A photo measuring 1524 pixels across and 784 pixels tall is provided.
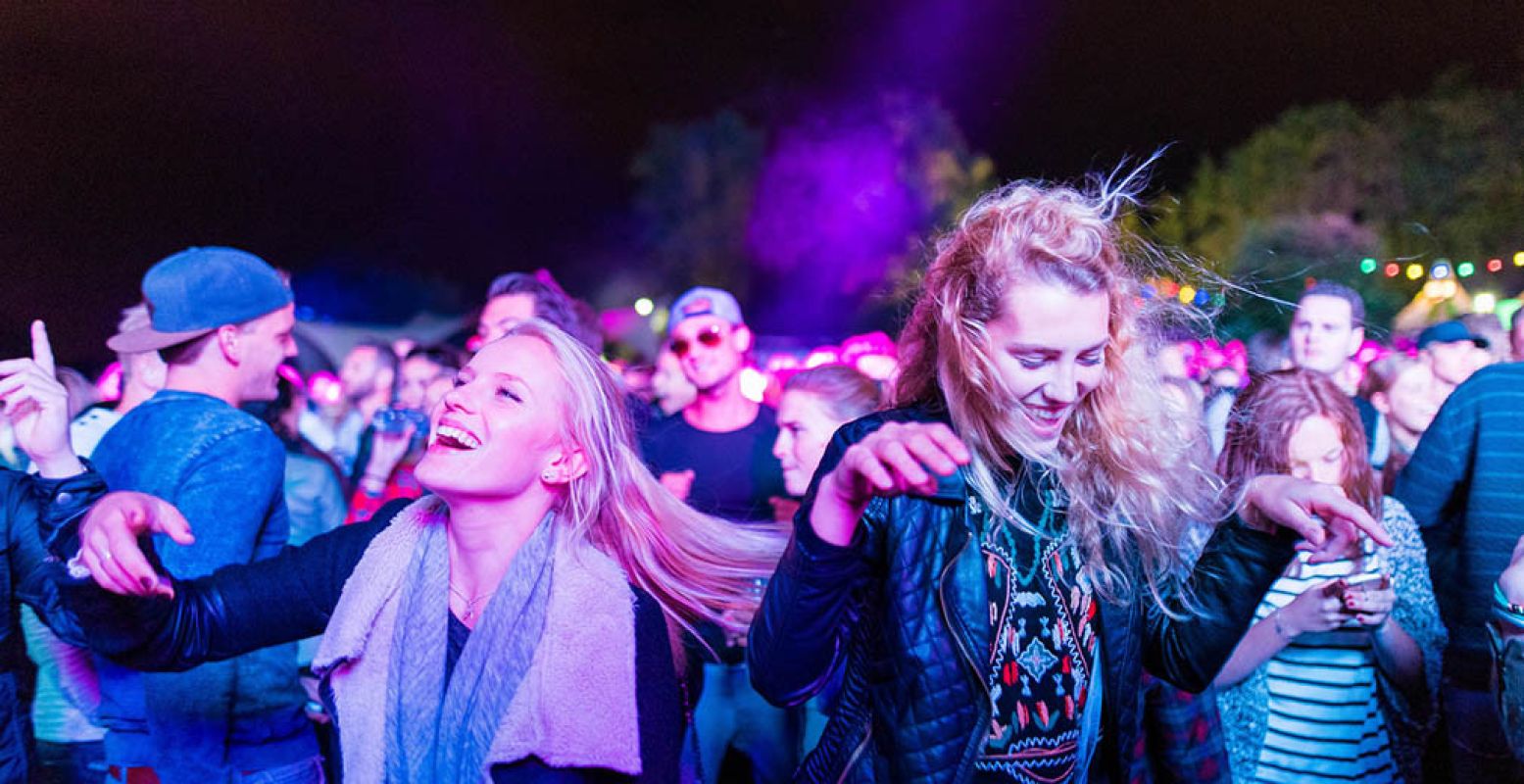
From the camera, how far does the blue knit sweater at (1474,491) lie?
367 cm

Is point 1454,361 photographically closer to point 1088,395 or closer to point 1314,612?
point 1314,612

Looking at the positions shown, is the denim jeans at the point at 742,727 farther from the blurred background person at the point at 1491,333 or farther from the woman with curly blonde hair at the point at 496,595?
the blurred background person at the point at 1491,333

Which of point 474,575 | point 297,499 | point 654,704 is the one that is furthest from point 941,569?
point 297,499

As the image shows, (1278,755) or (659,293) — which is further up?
(659,293)

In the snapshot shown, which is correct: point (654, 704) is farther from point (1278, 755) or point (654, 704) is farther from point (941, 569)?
point (1278, 755)

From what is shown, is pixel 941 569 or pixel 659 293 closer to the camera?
pixel 941 569

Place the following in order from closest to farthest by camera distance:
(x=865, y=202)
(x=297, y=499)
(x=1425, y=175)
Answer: (x=297, y=499)
(x=1425, y=175)
(x=865, y=202)

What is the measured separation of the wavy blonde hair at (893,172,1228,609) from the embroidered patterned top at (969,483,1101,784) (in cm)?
6

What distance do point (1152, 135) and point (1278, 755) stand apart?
27.5m

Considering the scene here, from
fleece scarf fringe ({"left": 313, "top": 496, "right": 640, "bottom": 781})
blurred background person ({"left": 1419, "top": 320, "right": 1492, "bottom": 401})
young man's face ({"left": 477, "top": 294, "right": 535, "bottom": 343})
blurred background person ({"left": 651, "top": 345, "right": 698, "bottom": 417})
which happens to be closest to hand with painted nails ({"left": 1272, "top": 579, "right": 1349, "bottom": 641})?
fleece scarf fringe ({"left": 313, "top": 496, "right": 640, "bottom": 781})

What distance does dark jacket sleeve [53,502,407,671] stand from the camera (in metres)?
1.97

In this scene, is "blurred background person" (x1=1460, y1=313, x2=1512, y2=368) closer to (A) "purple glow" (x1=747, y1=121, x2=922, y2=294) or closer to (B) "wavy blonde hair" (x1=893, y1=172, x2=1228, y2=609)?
(B) "wavy blonde hair" (x1=893, y1=172, x2=1228, y2=609)

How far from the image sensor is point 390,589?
7.16ft

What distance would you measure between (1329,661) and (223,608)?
9.01 feet
